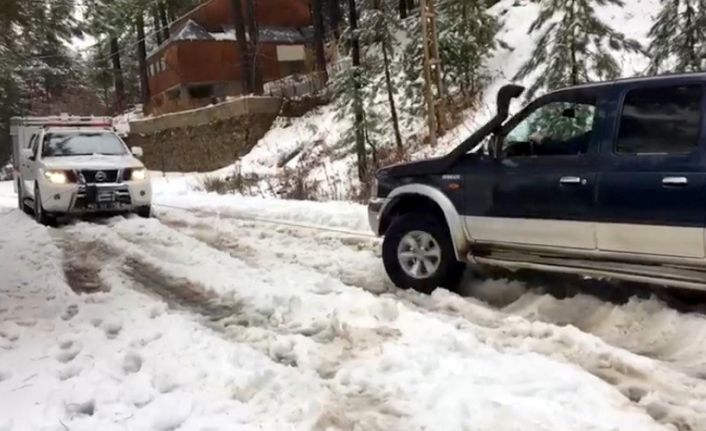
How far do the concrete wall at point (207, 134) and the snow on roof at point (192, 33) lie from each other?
7906mm

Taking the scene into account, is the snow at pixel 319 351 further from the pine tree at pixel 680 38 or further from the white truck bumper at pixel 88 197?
the pine tree at pixel 680 38

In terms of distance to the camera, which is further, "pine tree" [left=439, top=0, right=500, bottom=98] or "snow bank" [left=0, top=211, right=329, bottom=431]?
"pine tree" [left=439, top=0, right=500, bottom=98]

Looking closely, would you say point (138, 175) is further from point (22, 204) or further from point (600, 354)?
point (600, 354)

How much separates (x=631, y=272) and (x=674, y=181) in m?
0.80

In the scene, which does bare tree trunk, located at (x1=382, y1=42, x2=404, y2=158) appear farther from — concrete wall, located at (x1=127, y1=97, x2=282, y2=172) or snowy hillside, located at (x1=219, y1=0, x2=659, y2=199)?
concrete wall, located at (x1=127, y1=97, x2=282, y2=172)

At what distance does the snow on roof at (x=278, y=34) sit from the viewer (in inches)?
1759

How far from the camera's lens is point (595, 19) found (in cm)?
1280

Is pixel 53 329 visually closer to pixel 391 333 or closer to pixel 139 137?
pixel 391 333

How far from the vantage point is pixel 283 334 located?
18.0ft

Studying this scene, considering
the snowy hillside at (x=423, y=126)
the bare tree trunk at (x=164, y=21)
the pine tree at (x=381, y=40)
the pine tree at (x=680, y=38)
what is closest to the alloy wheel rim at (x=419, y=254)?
the pine tree at (x=680, y=38)

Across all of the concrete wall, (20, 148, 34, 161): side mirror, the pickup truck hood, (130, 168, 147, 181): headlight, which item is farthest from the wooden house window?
(130, 168, 147, 181): headlight

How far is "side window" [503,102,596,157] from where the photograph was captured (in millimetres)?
5820

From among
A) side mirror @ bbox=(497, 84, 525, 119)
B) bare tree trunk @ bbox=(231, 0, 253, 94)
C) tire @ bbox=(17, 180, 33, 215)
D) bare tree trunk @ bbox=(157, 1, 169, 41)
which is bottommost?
tire @ bbox=(17, 180, 33, 215)

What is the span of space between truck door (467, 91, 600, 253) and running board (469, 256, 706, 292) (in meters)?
0.17
